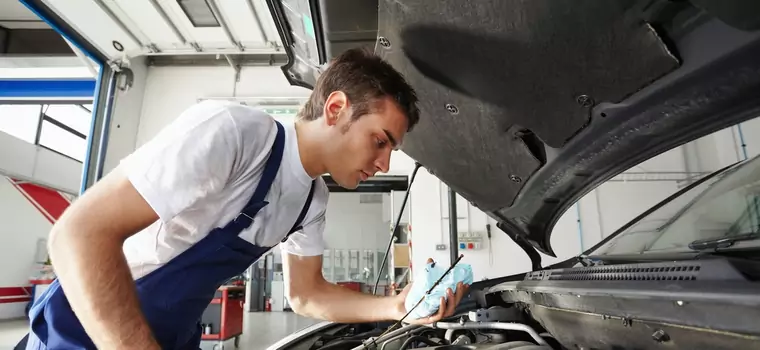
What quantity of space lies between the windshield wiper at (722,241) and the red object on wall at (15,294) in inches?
365

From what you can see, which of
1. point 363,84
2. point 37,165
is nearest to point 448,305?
point 363,84

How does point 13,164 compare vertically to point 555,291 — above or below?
above

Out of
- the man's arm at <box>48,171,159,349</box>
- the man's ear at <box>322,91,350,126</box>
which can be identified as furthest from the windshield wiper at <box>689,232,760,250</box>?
the man's arm at <box>48,171,159,349</box>

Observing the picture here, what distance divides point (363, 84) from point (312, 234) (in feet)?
1.85

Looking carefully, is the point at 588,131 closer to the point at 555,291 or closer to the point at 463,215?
the point at 555,291

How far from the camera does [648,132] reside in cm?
95

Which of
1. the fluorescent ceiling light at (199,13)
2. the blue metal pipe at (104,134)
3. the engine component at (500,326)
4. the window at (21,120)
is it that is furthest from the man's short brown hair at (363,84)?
the window at (21,120)

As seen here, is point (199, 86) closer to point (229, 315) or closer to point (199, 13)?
point (199, 13)

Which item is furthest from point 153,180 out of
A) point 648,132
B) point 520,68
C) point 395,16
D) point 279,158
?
point 648,132

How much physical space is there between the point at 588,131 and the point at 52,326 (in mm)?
1259

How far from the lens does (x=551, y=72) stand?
86 centimetres

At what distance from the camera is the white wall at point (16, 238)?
708cm

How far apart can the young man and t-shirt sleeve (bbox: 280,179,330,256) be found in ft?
0.07

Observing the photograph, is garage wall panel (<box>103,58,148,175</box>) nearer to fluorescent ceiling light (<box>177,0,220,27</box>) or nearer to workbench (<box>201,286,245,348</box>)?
fluorescent ceiling light (<box>177,0,220,27</box>)
